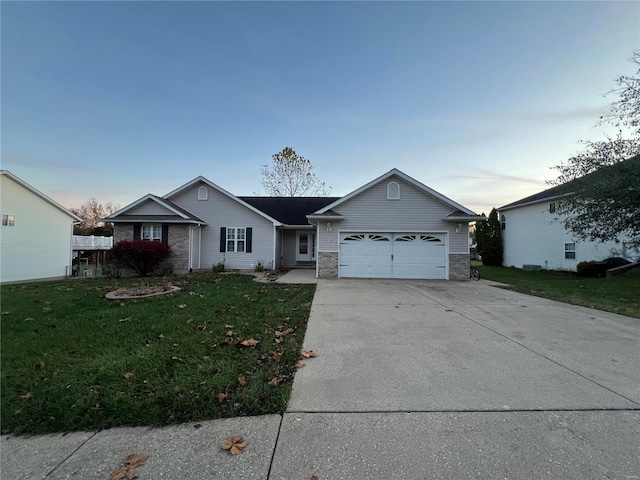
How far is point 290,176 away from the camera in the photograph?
29.6 m

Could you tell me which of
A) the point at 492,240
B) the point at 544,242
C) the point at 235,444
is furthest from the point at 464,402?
the point at 492,240

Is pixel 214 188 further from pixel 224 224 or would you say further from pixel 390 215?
pixel 390 215

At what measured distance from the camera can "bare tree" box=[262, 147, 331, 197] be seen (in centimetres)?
2941

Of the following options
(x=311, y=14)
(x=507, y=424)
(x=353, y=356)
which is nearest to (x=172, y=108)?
(x=311, y=14)

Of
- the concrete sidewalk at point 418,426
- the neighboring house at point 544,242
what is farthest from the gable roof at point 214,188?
the neighboring house at point 544,242

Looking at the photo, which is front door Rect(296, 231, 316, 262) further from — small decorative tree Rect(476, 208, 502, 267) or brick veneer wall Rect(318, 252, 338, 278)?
small decorative tree Rect(476, 208, 502, 267)

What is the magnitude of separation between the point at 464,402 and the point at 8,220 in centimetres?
2143

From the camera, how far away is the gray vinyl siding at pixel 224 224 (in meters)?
17.1

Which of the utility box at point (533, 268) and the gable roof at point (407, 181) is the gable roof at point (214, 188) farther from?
the utility box at point (533, 268)

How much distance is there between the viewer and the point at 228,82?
12742 mm

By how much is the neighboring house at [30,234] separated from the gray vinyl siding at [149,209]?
5702 mm

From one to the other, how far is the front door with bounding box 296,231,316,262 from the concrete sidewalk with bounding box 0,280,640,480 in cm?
1506

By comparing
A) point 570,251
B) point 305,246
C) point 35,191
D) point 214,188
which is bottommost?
point 570,251

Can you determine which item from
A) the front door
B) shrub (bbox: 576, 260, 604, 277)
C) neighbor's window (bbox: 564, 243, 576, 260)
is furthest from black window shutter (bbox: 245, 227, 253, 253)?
neighbor's window (bbox: 564, 243, 576, 260)
